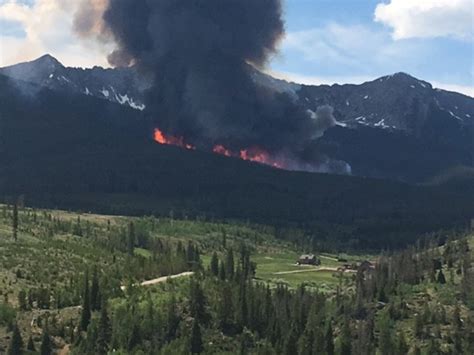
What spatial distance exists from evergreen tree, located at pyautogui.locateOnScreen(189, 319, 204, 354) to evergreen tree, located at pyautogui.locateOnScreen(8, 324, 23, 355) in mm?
28701

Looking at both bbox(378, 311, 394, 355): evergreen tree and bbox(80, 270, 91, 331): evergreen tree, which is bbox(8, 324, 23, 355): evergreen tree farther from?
bbox(378, 311, 394, 355): evergreen tree

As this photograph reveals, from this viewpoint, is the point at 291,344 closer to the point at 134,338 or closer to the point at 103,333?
the point at 134,338

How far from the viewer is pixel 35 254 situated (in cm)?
19600

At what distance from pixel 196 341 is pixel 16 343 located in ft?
102

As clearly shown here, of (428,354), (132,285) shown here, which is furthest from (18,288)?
(428,354)

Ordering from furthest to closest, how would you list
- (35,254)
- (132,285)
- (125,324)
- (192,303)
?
(35,254)
(132,285)
(192,303)
(125,324)

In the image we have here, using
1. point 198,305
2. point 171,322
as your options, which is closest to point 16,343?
point 171,322

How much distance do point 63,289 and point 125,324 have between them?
27787 millimetres

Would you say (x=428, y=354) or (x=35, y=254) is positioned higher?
(x=35, y=254)

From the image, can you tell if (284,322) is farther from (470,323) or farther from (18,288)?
(18,288)

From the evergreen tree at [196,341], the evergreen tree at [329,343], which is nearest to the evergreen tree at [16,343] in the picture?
the evergreen tree at [196,341]

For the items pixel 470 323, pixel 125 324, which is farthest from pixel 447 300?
pixel 125 324

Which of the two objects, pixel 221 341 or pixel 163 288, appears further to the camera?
pixel 163 288

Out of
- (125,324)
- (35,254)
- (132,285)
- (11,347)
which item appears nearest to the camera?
(11,347)
